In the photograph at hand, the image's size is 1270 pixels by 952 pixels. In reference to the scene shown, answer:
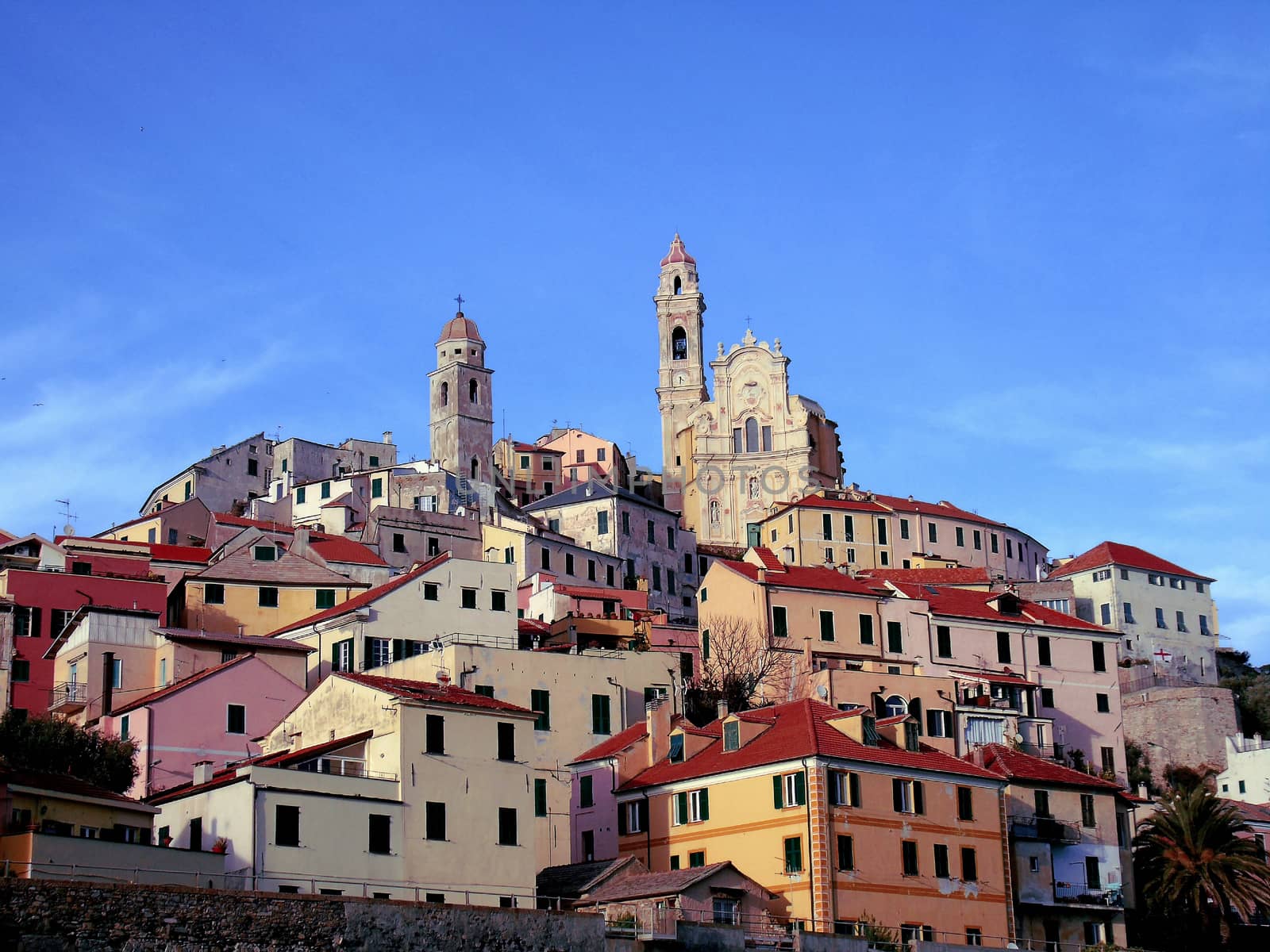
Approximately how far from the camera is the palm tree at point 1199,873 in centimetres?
6488

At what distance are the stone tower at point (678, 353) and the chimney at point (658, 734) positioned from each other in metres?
73.3

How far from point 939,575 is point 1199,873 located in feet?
120

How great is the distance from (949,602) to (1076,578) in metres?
34.6

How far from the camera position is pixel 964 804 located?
5838 centimetres

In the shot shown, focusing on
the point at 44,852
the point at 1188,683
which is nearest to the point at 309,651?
the point at 44,852

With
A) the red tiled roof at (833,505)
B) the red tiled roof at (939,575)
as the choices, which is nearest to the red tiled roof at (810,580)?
the red tiled roof at (939,575)

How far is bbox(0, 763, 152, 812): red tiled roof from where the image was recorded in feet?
139

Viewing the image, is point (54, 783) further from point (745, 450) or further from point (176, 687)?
point (745, 450)

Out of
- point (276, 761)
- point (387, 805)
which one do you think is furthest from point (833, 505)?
point (387, 805)

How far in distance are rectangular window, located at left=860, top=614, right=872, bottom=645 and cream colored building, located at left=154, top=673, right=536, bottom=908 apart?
2708 cm

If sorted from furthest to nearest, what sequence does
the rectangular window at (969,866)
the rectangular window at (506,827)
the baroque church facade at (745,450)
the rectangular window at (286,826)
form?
1. the baroque church facade at (745,450)
2. the rectangular window at (969,866)
3. the rectangular window at (506,827)
4. the rectangular window at (286,826)

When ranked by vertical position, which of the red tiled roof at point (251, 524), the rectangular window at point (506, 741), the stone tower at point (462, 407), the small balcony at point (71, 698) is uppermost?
the stone tower at point (462, 407)

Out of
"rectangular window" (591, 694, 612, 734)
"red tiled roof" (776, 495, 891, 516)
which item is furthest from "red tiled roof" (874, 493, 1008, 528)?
"rectangular window" (591, 694, 612, 734)

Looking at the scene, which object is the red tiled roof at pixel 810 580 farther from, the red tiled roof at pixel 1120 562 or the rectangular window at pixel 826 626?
the red tiled roof at pixel 1120 562
